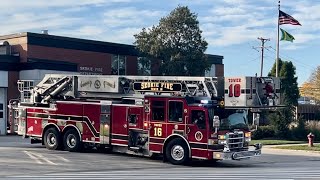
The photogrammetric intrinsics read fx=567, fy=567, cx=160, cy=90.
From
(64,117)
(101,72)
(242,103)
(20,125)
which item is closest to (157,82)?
(242,103)

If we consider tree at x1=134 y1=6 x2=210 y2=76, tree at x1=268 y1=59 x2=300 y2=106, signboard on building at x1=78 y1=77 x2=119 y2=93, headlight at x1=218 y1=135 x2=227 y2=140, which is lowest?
headlight at x1=218 y1=135 x2=227 y2=140

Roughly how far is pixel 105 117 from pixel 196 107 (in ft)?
14.7

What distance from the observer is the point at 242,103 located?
19.6 m

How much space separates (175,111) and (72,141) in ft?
18.3

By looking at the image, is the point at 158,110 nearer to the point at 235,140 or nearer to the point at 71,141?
the point at 235,140

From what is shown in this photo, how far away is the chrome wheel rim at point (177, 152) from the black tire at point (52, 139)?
6010mm

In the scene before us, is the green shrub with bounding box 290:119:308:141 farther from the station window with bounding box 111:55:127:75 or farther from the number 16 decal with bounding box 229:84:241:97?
the number 16 decal with bounding box 229:84:241:97

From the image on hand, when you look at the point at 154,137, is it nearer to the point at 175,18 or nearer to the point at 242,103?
the point at 242,103

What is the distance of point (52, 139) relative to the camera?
24.5 m

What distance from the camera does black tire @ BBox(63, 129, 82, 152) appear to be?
23641 millimetres

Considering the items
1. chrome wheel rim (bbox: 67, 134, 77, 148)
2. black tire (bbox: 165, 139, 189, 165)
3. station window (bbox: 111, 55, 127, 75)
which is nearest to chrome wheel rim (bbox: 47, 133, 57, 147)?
chrome wheel rim (bbox: 67, 134, 77, 148)

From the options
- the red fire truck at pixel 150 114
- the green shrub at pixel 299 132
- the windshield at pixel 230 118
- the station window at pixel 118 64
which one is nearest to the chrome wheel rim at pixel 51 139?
the red fire truck at pixel 150 114

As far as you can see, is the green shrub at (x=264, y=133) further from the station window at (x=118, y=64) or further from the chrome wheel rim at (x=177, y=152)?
the chrome wheel rim at (x=177, y=152)

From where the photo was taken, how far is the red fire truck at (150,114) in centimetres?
1984
